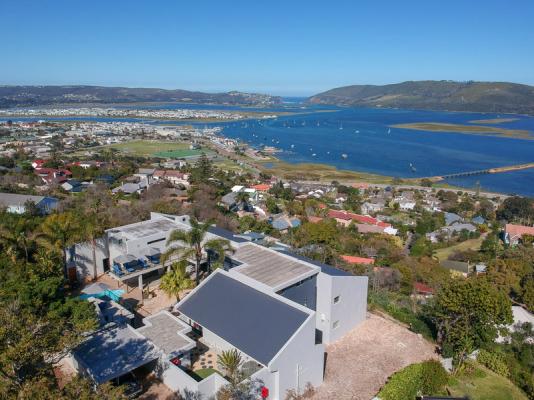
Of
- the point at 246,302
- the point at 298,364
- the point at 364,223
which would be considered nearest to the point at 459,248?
the point at 364,223

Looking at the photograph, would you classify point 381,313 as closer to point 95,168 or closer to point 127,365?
point 127,365

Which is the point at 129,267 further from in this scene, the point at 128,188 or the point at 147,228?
the point at 128,188

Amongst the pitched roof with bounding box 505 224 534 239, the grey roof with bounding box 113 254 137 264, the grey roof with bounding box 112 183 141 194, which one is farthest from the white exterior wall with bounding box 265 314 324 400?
the grey roof with bounding box 112 183 141 194

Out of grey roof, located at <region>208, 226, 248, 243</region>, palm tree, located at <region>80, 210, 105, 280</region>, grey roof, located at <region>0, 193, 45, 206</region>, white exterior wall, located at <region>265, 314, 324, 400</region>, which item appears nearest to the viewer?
white exterior wall, located at <region>265, 314, 324, 400</region>

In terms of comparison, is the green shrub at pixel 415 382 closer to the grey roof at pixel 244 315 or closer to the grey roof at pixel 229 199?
the grey roof at pixel 244 315

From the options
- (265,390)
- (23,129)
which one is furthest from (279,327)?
(23,129)

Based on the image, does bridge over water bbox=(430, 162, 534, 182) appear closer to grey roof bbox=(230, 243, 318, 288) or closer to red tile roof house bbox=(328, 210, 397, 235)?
red tile roof house bbox=(328, 210, 397, 235)

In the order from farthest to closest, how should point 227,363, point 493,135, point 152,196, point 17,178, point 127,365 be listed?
point 493,135 < point 17,178 < point 152,196 < point 127,365 < point 227,363
